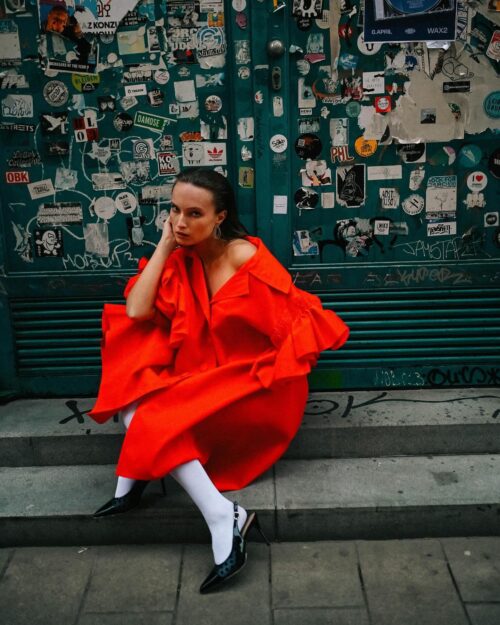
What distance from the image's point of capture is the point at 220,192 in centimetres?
303

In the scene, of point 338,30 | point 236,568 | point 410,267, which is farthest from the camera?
point 410,267

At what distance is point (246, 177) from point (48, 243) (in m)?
1.21

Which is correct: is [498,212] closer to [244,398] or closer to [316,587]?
[244,398]

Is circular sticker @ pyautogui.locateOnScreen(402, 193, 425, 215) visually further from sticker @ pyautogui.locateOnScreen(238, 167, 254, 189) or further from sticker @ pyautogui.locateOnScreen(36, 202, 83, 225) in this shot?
sticker @ pyautogui.locateOnScreen(36, 202, 83, 225)

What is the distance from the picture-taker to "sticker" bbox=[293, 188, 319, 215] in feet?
12.2

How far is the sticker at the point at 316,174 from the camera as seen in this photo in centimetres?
369

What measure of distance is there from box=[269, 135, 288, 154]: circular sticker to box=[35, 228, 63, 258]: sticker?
1.32 meters

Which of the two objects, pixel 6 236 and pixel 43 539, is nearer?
pixel 43 539

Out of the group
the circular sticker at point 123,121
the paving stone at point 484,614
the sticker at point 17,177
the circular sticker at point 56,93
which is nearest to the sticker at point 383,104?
the circular sticker at point 123,121

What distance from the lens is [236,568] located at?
2.73 metres

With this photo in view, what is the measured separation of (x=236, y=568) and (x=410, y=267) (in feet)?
6.34

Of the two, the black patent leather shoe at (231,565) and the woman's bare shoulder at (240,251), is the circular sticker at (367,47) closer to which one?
the woman's bare shoulder at (240,251)

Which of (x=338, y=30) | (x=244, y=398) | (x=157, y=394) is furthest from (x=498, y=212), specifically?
(x=157, y=394)

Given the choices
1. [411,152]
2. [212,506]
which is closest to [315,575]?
[212,506]
